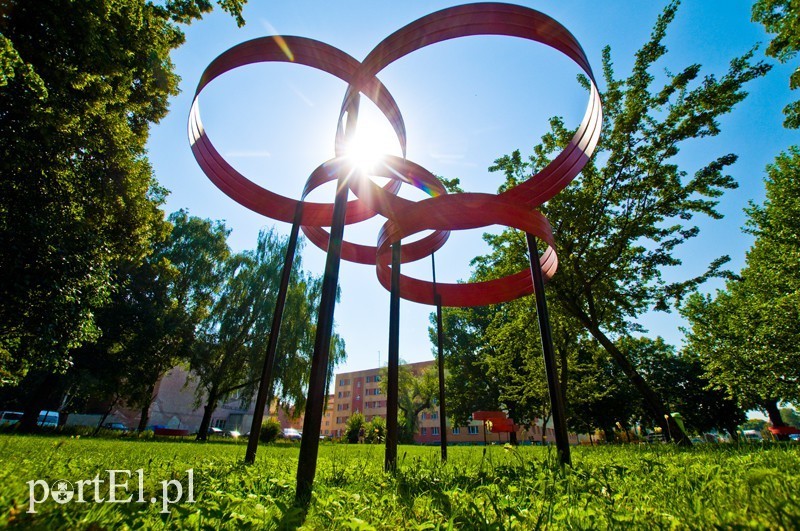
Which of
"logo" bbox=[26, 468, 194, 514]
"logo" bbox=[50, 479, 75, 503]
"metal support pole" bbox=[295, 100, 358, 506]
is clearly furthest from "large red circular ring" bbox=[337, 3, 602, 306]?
"logo" bbox=[50, 479, 75, 503]

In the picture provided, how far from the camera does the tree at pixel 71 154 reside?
29.4 feet

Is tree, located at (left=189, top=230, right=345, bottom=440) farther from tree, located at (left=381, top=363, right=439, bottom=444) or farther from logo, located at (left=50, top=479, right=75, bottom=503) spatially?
tree, located at (left=381, top=363, right=439, bottom=444)

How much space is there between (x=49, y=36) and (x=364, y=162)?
970 cm

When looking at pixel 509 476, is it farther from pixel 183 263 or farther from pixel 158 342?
pixel 183 263

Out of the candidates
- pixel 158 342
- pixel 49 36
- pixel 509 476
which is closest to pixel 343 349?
pixel 158 342

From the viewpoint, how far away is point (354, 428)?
100ft

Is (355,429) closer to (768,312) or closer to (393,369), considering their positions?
(393,369)

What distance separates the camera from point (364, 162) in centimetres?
698

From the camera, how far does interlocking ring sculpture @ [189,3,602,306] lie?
5.41m

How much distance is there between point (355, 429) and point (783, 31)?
1269 inches

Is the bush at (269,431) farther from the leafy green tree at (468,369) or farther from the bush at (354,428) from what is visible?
the leafy green tree at (468,369)

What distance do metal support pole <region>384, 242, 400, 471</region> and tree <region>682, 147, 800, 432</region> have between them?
21019 millimetres

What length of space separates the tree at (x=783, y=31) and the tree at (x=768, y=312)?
12.0 metres

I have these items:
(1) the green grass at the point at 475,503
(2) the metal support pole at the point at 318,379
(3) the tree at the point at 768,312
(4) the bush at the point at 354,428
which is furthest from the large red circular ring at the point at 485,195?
(4) the bush at the point at 354,428
